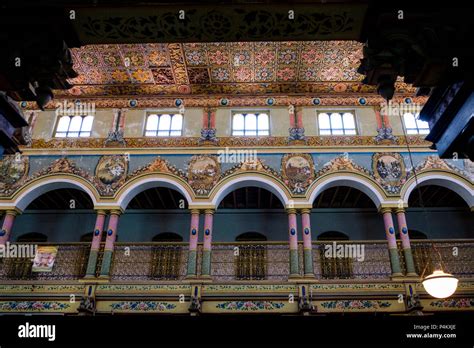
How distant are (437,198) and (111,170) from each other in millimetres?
10236

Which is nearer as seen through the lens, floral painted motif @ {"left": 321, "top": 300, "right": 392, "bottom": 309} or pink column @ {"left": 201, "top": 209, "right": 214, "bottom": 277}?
floral painted motif @ {"left": 321, "top": 300, "right": 392, "bottom": 309}

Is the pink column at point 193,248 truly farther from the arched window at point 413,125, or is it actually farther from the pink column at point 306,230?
the arched window at point 413,125

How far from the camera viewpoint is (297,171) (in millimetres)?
10672

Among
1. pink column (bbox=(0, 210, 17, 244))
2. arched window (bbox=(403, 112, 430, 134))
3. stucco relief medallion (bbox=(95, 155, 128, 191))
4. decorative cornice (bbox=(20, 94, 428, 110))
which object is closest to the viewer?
pink column (bbox=(0, 210, 17, 244))

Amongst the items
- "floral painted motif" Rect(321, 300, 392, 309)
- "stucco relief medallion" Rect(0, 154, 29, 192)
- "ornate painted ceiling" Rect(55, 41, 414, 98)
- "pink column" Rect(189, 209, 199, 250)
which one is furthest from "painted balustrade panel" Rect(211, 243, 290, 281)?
"stucco relief medallion" Rect(0, 154, 29, 192)

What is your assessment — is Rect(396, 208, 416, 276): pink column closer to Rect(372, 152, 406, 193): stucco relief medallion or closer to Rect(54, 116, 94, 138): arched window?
Rect(372, 152, 406, 193): stucco relief medallion

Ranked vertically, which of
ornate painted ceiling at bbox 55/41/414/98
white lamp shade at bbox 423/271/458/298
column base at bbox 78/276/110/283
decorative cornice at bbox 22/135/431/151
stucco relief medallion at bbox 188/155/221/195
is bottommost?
white lamp shade at bbox 423/271/458/298

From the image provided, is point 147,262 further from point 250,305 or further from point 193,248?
point 250,305

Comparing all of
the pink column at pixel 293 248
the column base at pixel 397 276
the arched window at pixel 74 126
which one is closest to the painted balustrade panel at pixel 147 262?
the pink column at pixel 293 248

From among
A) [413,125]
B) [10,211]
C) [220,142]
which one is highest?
[413,125]

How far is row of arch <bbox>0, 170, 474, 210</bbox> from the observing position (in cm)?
1031

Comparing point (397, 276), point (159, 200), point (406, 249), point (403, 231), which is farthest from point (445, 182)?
point (159, 200)

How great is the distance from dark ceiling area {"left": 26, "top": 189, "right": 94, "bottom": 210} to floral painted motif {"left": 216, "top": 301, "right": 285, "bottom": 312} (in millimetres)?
6069

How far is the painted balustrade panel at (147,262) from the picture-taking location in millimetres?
10156
